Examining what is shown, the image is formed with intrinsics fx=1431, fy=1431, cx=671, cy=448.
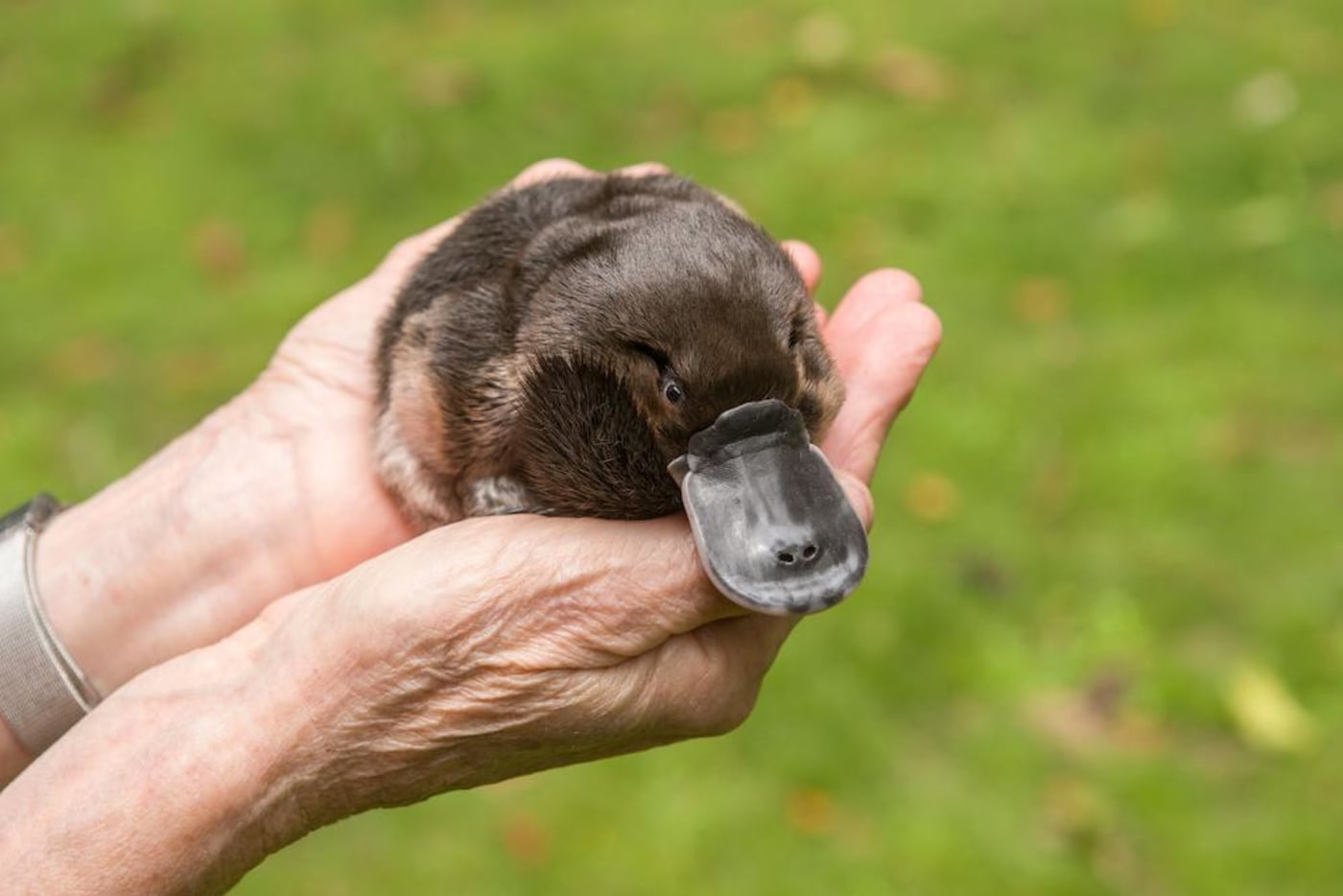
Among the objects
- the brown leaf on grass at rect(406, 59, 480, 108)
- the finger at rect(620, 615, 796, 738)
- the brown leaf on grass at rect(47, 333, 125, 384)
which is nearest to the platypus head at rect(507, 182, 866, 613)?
the finger at rect(620, 615, 796, 738)

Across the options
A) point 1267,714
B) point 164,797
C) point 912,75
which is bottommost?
point 1267,714

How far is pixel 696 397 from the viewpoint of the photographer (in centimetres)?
232

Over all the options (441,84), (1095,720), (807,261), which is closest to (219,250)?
(441,84)

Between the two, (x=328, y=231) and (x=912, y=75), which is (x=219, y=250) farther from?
(x=912, y=75)

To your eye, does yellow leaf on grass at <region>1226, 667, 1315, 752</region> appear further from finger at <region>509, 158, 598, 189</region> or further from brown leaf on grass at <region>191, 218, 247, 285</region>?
brown leaf on grass at <region>191, 218, 247, 285</region>

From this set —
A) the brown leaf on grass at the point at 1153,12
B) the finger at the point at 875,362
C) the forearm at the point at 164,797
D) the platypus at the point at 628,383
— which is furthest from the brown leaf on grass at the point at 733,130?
the forearm at the point at 164,797

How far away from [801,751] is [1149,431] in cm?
188

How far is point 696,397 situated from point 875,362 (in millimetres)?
602

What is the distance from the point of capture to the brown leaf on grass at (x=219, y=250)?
6.45m

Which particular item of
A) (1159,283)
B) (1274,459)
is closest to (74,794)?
(1274,459)

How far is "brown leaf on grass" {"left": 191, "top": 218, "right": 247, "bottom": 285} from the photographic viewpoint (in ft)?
21.1

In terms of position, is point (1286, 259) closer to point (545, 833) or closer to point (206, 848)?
point (545, 833)

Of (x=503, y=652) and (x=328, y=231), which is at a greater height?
(x=503, y=652)

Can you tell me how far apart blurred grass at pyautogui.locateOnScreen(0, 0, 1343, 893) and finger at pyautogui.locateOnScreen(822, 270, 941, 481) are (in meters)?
1.78
